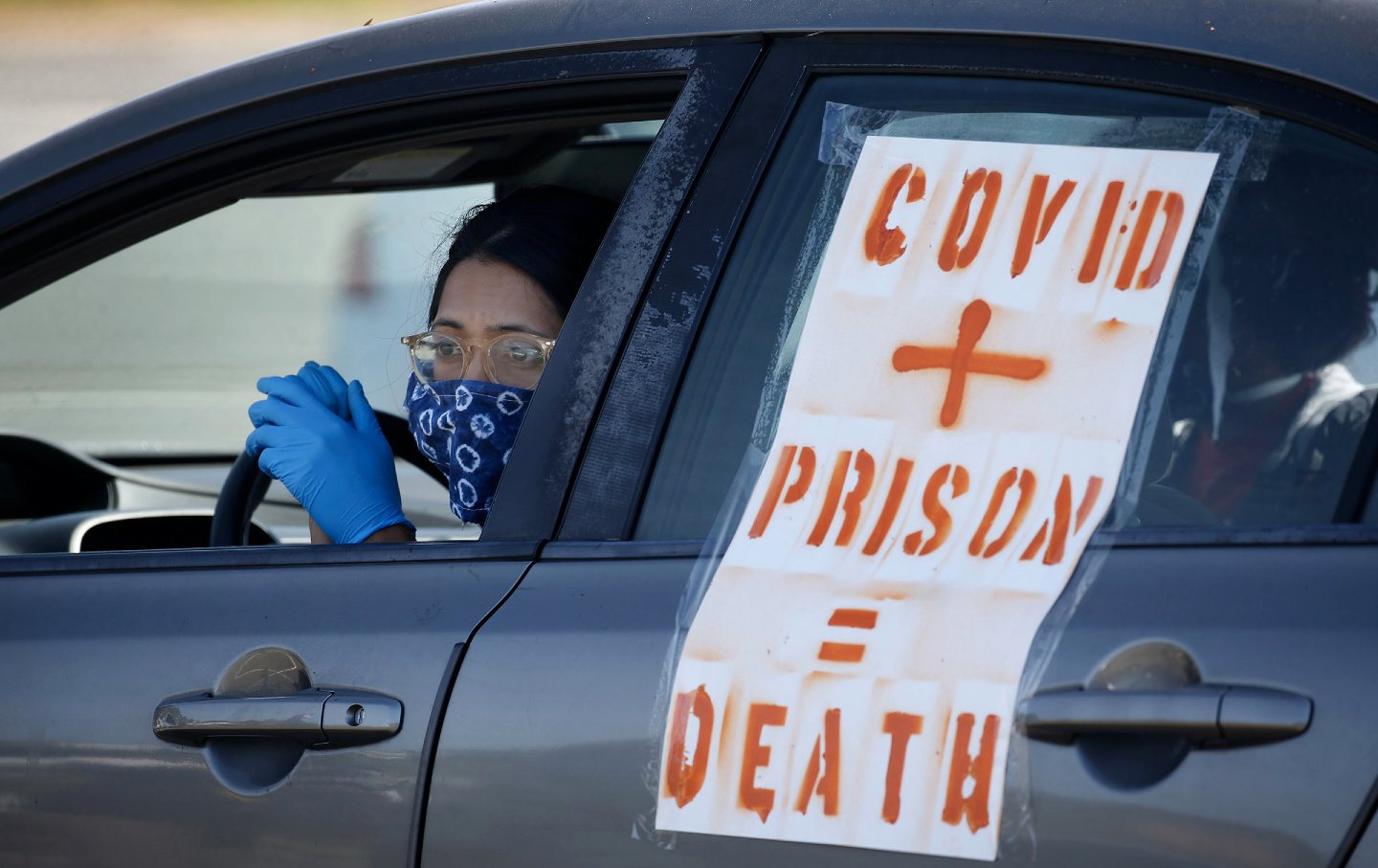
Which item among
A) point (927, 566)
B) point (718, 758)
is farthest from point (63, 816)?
point (927, 566)

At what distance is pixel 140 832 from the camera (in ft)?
5.11

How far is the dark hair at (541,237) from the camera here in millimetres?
2365

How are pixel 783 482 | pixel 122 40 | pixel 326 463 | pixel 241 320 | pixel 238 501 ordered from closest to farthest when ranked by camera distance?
1. pixel 783 482
2. pixel 326 463
3. pixel 238 501
4. pixel 241 320
5. pixel 122 40

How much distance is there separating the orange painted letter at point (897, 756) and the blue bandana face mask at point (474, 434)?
2.61 ft

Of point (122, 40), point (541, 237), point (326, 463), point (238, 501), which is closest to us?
point (326, 463)

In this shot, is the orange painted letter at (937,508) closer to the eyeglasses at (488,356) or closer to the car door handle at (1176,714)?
the car door handle at (1176,714)

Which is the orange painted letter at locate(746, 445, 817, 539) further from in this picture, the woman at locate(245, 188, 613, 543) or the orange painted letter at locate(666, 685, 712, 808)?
the woman at locate(245, 188, 613, 543)

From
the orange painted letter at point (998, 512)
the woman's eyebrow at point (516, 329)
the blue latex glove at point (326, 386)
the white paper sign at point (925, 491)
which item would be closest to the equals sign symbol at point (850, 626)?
the white paper sign at point (925, 491)

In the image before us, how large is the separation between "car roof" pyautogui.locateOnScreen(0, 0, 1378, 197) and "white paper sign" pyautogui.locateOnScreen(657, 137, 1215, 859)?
114mm

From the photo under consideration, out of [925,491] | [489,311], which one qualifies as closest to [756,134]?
[925,491]

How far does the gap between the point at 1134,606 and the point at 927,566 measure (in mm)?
176

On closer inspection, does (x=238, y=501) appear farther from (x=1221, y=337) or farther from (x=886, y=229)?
(x=1221, y=337)

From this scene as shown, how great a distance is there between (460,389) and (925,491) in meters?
0.82

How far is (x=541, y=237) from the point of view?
2408 mm
